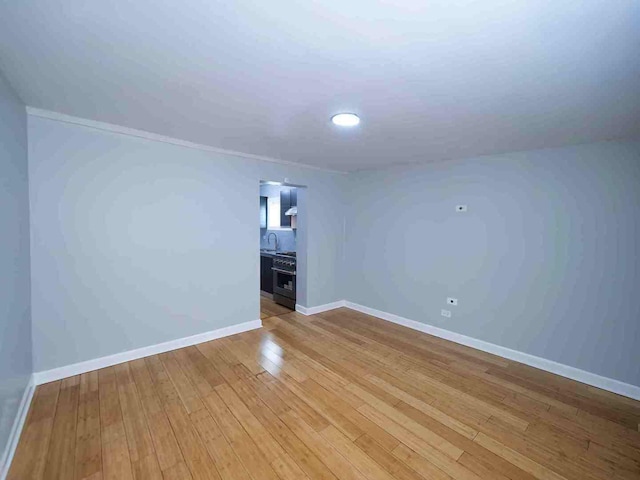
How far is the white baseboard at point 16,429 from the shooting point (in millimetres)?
1621

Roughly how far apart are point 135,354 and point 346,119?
326cm

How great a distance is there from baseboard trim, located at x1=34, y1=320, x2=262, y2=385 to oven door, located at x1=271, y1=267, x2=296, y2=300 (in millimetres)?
1144

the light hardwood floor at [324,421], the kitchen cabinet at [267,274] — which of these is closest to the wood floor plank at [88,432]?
the light hardwood floor at [324,421]

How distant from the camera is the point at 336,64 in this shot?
61.0 inches

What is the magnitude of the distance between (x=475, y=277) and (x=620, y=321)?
1.29 m

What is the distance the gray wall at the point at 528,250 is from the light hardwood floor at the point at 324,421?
475 mm

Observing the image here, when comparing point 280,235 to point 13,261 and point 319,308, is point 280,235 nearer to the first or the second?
point 319,308

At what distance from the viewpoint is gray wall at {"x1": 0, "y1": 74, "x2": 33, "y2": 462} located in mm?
1716

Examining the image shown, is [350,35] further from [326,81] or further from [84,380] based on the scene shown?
[84,380]

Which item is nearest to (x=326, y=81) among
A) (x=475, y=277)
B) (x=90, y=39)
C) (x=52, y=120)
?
(x=90, y=39)

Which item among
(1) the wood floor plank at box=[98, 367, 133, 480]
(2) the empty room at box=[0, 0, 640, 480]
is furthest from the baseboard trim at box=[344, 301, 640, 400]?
(1) the wood floor plank at box=[98, 367, 133, 480]

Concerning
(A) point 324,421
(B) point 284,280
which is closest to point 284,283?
(B) point 284,280

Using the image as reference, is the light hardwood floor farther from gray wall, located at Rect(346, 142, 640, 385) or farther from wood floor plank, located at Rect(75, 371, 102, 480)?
gray wall, located at Rect(346, 142, 640, 385)

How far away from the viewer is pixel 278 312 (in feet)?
15.6
